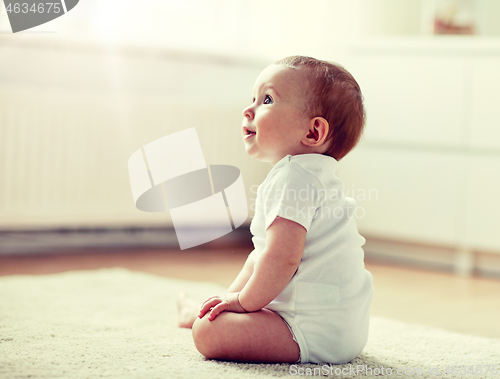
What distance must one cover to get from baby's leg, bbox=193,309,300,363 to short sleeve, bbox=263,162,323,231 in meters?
0.14

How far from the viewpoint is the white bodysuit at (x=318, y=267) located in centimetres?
77

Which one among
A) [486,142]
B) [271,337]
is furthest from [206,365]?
[486,142]

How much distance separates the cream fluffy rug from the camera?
2.41 ft

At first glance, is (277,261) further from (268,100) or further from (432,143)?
(432,143)

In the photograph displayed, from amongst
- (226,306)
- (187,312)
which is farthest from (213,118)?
(226,306)

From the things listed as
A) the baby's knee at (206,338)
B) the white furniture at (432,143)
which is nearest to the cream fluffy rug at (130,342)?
the baby's knee at (206,338)

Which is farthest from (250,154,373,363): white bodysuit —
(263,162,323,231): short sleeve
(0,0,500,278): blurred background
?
(0,0,500,278): blurred background

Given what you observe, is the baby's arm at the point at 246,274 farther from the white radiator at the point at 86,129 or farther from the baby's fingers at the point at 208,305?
the white radiator at the point at 86,129

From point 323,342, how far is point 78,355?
0.36 metres

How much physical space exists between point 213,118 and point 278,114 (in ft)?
3.81

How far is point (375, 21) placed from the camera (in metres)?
2.11

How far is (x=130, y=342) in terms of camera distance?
89 cm

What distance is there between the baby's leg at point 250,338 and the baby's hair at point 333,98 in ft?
0.93

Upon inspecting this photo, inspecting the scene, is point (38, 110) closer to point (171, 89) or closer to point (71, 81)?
point (71, 81)
